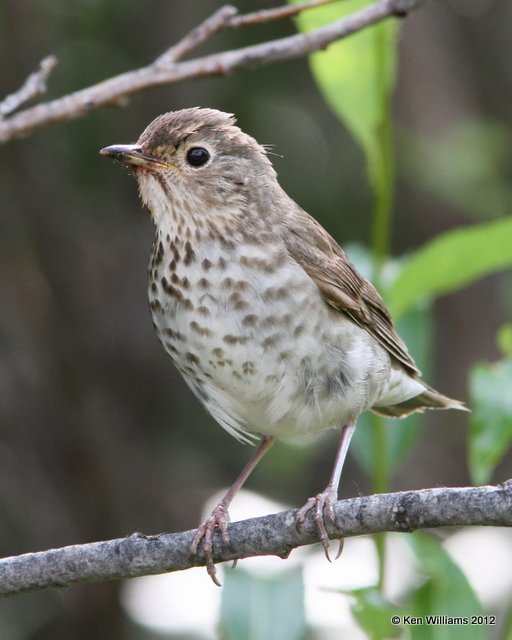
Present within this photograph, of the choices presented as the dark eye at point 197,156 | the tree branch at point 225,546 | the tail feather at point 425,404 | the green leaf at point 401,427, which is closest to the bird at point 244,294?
the dark eye at point 197,156

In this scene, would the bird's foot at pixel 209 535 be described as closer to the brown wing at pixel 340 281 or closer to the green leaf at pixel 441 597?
the green leaf at pixel 441 597

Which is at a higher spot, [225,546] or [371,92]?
[371,92]

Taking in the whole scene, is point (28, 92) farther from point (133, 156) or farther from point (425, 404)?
point (425, 404)

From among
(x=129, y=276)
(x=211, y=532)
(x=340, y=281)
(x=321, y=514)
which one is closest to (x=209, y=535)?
(x=211, y=532)

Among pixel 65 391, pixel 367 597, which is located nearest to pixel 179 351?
pixel 367 597

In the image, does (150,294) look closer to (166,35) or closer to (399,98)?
(166,35)

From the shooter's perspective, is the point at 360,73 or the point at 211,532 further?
the point at 360,73
